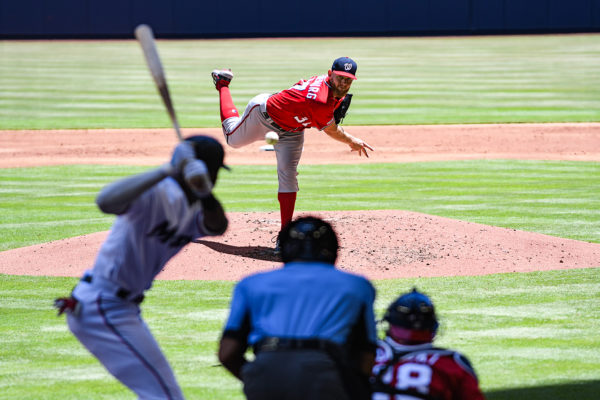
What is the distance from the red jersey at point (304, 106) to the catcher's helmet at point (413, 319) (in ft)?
19.9

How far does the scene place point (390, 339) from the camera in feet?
12.6

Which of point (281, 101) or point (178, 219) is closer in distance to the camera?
point (178, 219)

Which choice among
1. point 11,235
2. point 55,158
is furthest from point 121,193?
point 55,158

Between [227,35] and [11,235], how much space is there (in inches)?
1553

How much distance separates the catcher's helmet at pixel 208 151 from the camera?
13.8ft

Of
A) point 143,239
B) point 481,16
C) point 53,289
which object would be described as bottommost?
point 53,289

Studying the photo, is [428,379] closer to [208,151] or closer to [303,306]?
[303,306]

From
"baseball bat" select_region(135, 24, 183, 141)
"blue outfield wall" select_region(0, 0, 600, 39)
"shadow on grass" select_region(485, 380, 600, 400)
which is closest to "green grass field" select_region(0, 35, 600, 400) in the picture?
"shadow on grass" select_region(485, 380, 600, 400)

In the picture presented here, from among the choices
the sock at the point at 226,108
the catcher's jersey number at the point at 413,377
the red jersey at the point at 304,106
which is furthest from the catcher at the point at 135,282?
the sock at the point at 226,108

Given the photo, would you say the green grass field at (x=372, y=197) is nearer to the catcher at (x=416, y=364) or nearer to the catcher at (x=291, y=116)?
the catcher at (x=291, y=116)

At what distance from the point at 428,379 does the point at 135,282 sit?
138 cm

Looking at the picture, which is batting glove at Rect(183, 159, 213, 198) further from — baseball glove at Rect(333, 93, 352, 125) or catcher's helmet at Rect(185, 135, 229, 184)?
baseball glove at Rect(333, 93, 352, 125)

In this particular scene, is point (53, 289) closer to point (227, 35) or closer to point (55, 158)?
point (55, 158)

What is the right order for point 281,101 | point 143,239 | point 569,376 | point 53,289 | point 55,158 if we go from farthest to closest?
point 55,158 < point 281,101 < point 53,289 < point 569,376 < point 143,239
